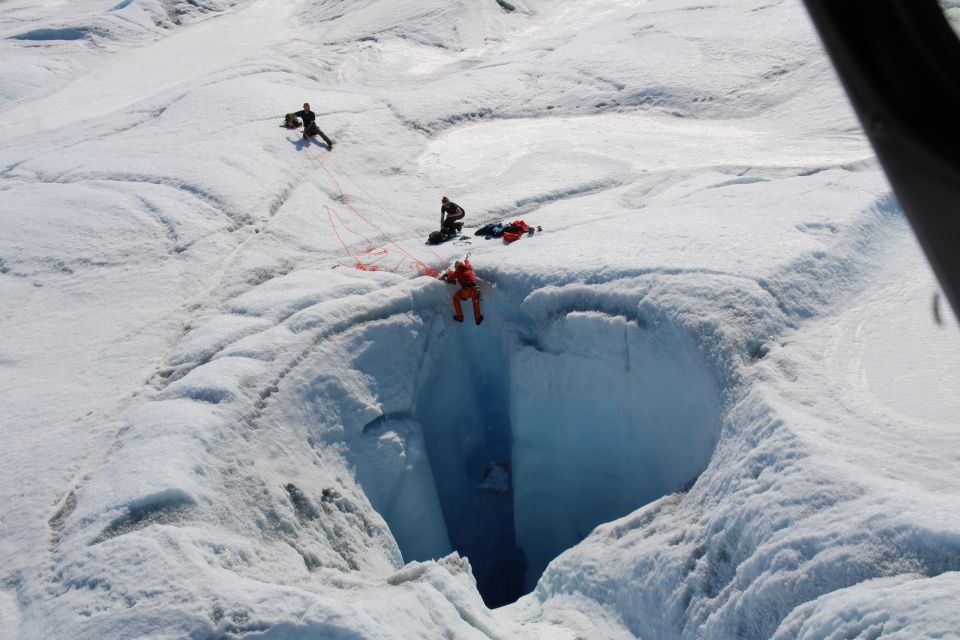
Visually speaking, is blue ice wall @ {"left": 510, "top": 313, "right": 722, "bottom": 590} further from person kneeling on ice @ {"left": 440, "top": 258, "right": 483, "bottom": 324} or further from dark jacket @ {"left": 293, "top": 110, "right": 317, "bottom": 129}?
dark jacket @ {"left": 293, "top": 110, "right": 317, "bottom": 129}

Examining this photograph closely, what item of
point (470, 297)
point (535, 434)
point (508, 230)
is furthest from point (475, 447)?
→ point (508, 230)

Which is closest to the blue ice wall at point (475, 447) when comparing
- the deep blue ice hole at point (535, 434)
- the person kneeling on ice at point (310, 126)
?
the deep blue ice hole at point (535, 434)

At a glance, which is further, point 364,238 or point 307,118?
point 307,118

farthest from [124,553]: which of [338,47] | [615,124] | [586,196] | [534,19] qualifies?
[534,19]

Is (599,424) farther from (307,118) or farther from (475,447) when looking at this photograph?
(307,118)

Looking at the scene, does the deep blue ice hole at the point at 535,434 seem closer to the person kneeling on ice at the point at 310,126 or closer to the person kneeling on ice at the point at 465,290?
the person kneeling on ice at the point at 465,290
